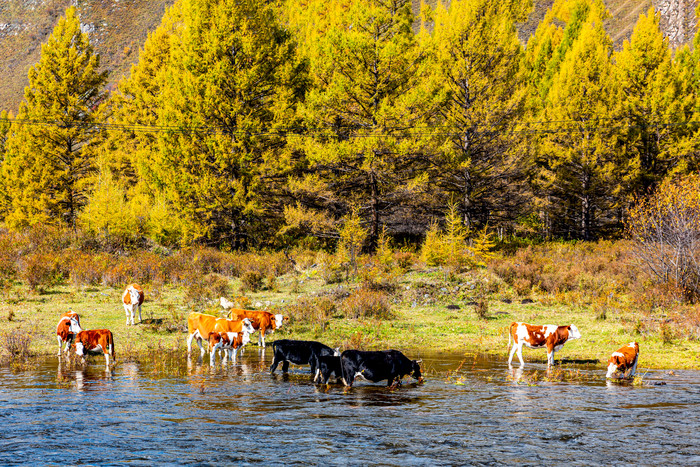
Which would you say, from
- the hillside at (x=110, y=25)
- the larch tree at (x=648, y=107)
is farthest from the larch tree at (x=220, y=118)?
the hillside at (x=110, y=25)

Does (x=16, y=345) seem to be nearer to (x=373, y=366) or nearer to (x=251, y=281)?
(x=373, y=366)

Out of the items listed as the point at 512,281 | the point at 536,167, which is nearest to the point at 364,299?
the point at 512,281

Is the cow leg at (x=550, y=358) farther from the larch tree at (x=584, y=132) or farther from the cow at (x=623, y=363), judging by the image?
the larch tree at (x=584, y=132)

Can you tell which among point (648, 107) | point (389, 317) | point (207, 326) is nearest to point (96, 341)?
point (207, 326)

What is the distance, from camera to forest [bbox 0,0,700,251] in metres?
35.1

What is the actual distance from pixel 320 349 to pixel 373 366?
1.85m

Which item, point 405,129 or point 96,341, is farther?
point 405,129

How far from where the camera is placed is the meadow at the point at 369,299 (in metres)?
17.9

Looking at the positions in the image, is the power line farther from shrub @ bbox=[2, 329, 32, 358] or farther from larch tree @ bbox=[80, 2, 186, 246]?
shrub @ bbox=[2, 329, 32, 358]

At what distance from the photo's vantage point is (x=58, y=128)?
42.2m


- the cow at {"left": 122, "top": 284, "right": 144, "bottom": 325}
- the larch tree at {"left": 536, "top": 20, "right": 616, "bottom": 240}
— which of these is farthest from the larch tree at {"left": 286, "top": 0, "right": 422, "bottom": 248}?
the cow at {"left": 122, "top": 284, "right": 144, "bottom": 325}

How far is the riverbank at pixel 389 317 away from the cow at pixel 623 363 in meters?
1.89

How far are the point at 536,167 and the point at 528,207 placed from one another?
4536 millimetres

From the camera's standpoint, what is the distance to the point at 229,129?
36.1 metres
